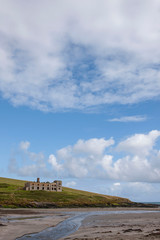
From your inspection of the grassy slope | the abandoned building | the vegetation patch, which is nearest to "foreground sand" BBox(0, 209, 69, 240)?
the vegetation patch

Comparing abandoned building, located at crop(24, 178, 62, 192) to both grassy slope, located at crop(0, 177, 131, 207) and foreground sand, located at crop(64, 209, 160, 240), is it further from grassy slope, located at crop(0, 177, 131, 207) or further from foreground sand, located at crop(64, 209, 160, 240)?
foreground sand, located at crop(64, 209, 160, 240)

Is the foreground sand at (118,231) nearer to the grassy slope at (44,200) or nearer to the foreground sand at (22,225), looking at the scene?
the foreground sand at (22,225)

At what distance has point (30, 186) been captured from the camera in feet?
484

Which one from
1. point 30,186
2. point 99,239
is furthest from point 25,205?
point 99,239

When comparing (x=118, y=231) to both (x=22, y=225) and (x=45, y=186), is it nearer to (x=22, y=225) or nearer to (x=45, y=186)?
(x=22, y=225)

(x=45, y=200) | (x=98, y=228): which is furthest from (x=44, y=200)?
(x=98, y=228)

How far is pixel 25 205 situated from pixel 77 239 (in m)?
70.1

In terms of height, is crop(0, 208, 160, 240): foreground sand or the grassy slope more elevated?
the grassy slope

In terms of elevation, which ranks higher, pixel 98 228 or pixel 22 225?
pixel 22 225

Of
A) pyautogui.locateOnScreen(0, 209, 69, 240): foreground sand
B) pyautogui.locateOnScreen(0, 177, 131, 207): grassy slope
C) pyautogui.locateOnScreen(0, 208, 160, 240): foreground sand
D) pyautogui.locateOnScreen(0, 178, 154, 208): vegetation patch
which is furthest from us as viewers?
pyautogui.locateOnScreen(0, 177, 131, 207): grassy slope

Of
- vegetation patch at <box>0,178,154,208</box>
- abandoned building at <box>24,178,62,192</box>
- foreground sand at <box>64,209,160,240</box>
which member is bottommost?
foreground sand at <box>64,209,160,240</box>

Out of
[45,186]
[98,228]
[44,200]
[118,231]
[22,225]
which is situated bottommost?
[118,231]

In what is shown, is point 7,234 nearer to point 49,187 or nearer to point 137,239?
point 137,239

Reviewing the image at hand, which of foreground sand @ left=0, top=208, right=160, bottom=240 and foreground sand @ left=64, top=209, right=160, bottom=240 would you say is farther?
foreground sand @ left=0, top=208, right=160, bottom=240
